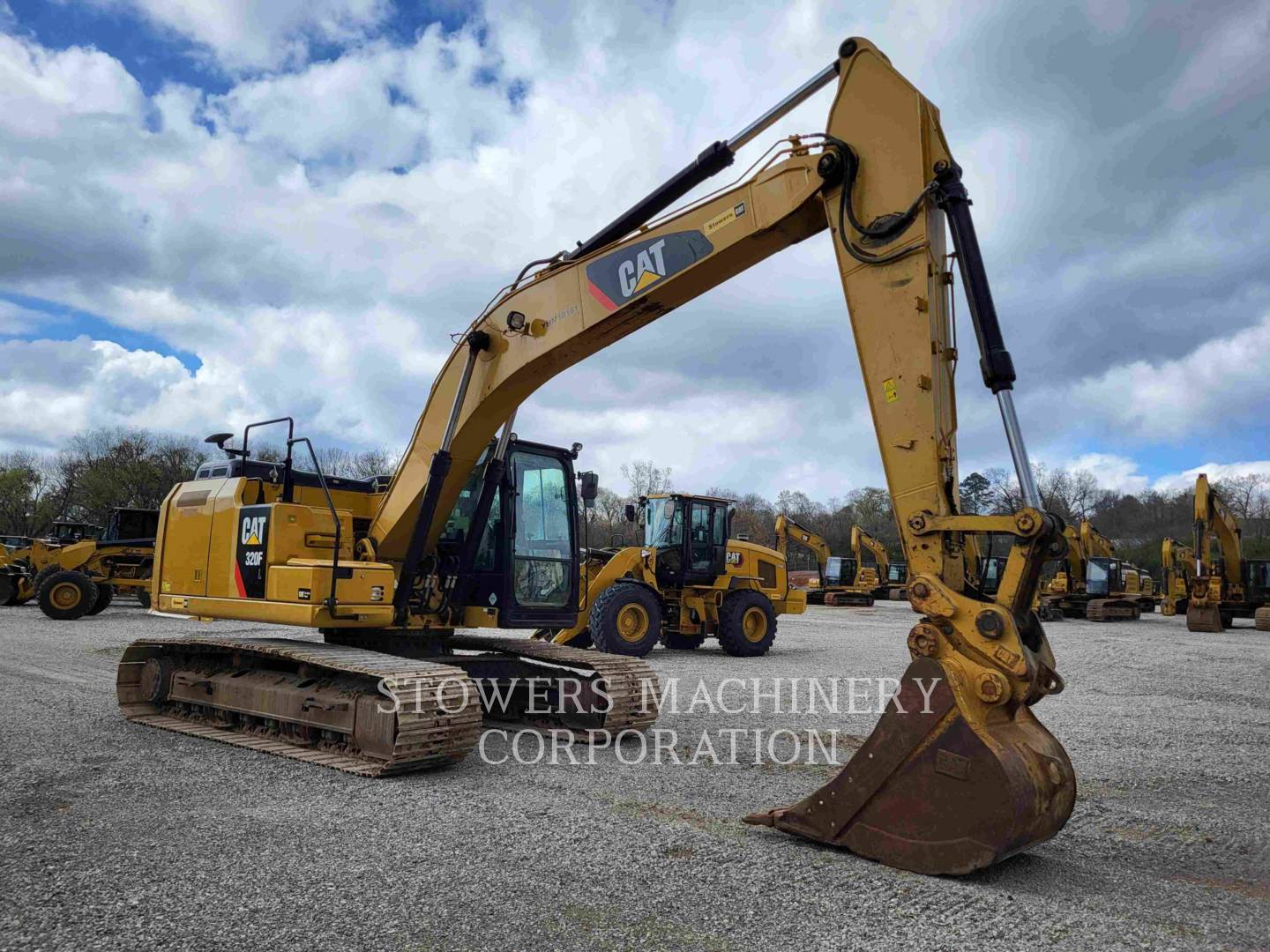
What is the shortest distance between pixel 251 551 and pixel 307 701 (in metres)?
1.34

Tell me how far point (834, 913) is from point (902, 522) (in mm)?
1936

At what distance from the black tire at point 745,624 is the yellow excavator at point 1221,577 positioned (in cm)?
1510

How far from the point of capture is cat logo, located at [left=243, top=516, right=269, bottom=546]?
7270 mm

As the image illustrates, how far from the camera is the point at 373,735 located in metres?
6.17

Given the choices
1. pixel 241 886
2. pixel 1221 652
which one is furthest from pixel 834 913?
pixel 1221 652

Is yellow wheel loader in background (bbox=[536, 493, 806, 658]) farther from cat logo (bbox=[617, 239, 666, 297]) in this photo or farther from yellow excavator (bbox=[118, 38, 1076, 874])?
cat logo (bbox=[617, 239, 666, 297])

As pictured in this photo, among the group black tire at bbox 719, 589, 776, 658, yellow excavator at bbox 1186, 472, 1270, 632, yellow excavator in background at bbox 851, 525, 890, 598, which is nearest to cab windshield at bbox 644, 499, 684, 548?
black tire at bbox 719, 589, 776, 658

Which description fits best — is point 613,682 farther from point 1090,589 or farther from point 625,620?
point 1090,589

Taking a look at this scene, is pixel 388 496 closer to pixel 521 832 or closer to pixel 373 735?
pixel 373 735

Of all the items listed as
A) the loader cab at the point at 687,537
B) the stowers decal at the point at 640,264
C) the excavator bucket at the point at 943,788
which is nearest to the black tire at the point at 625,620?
the loader cab at the point at 687,537

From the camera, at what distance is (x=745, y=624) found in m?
15.3

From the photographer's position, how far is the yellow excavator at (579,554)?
13.8 ft

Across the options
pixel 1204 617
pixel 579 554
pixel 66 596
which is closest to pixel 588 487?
pixel 579 554

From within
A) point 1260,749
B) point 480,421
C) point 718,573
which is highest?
point 480,421
